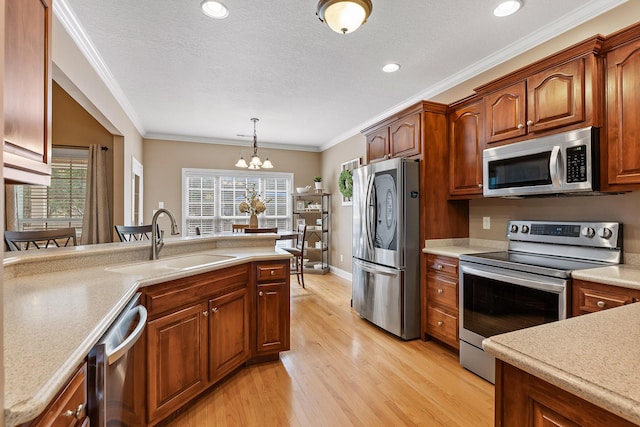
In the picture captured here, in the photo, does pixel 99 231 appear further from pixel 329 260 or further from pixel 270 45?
pixel 329 260

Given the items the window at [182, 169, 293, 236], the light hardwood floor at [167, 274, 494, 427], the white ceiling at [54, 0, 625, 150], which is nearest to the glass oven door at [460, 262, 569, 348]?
the light hardwood floor at [167, 274, 494, 427]

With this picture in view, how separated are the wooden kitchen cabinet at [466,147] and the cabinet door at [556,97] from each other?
0.48 m

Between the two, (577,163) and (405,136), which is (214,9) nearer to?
(405,136)

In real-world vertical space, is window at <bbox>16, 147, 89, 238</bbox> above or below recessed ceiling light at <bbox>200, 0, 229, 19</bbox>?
below

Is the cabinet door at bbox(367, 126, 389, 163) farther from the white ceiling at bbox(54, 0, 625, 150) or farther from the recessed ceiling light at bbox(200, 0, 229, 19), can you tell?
the recessed ceiling light at bbox(200, 0, 229, 19)

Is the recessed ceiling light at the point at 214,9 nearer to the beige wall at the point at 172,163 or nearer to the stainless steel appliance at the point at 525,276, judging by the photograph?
the stainless steel appliance at the point at 525,276

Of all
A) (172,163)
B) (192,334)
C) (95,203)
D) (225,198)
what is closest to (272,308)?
(192,334)

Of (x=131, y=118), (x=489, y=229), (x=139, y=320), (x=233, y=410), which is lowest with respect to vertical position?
(x=233, y=410)

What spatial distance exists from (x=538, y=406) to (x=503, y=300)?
1.70 metres

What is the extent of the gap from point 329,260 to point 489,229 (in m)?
3.72

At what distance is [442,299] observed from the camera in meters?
2.88

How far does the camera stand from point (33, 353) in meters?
0.84

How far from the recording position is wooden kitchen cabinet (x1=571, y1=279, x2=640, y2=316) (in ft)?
5.27

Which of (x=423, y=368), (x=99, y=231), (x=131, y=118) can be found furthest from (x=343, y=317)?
(x=131, y=118)
